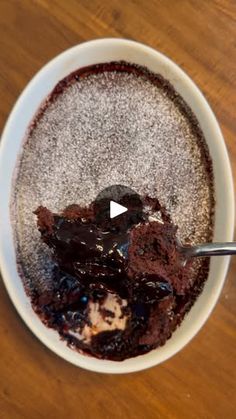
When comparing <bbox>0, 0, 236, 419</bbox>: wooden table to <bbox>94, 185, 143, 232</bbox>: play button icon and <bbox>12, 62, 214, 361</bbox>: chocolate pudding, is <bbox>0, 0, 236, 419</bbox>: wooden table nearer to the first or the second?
<bbox>12, 62, 214, 361</bbox>: chocolate pudding

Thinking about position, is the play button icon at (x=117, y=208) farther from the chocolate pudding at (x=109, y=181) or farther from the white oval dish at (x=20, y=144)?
the white oval dish at (x=20, y=144)

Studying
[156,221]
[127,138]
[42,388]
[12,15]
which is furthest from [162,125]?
[42,388]

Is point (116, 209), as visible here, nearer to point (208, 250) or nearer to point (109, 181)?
point (109, 181)

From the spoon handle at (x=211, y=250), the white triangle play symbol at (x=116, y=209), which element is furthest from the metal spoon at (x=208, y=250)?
the white triangle play symbol at (x=116, y=209)

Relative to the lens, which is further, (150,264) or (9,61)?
(9,61)

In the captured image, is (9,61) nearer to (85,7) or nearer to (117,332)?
(85,7)

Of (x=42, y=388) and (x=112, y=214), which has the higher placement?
(x=112, y=214)

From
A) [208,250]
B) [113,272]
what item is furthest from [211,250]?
[113,272]
